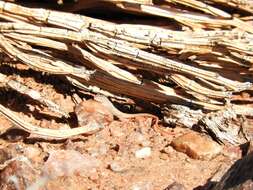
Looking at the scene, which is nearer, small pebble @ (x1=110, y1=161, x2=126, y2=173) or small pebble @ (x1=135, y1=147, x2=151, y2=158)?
small pebble @ (x1=110, y1=161, x2=126, y2=173)

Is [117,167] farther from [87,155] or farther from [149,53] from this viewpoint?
[149,53]

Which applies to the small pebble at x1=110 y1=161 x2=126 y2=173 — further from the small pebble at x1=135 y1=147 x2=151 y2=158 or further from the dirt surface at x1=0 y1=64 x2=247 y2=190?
the small pebble at x1=135 y1=147 x2=151 y2=158

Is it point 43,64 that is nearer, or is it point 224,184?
point 224,184

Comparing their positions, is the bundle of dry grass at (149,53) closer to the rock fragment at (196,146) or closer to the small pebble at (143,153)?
the rock fragment at (196,146)

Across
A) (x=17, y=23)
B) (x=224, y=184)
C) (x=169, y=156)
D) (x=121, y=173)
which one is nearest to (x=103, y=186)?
(x=121, y=173)

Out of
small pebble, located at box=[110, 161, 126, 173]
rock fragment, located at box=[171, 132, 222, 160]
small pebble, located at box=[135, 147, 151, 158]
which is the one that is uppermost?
rock fragment, located at box=[171, 132, 222, 160]

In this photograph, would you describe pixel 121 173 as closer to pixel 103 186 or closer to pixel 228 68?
pixel 103 186

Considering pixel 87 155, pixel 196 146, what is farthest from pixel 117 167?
pixel 196 146

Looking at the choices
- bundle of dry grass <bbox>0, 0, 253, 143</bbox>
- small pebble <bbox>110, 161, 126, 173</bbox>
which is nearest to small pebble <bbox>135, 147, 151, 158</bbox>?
small pebble <bbox>110, 161, 126, 173</bbox>
